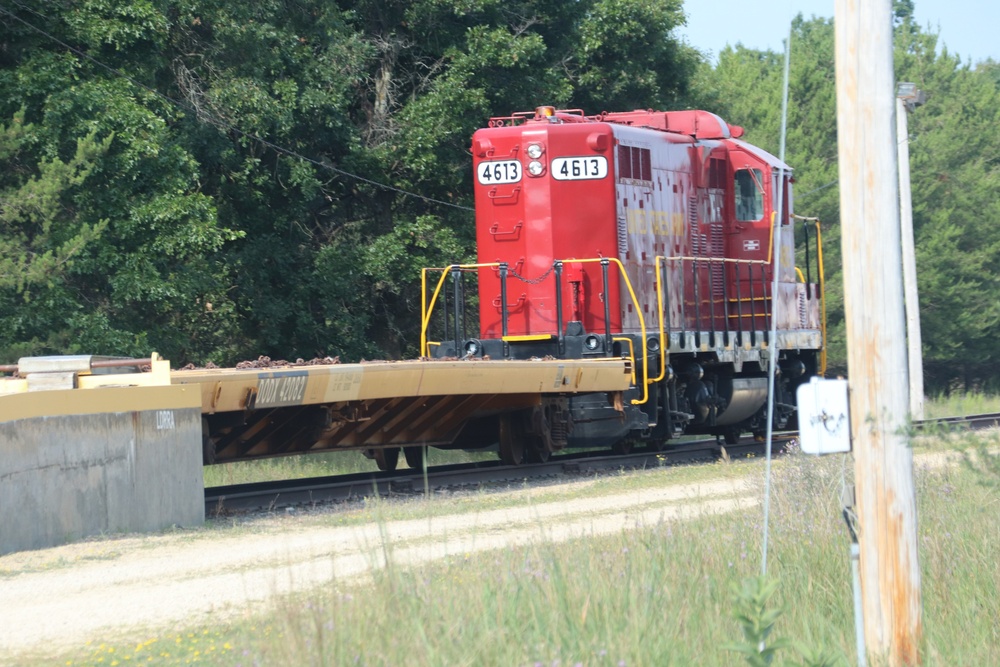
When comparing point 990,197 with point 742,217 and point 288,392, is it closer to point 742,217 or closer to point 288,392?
point 742,217

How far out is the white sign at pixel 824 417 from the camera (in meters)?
5.58

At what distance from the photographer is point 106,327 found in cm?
1599

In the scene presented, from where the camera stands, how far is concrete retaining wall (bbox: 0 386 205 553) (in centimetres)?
878

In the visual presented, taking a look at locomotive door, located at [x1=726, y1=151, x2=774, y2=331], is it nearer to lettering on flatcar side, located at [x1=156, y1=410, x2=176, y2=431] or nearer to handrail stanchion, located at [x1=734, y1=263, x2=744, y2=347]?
handrail stanchion, located at [x1=734, y1=263, x2=744, y2=347]

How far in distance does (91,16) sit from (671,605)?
547 inches

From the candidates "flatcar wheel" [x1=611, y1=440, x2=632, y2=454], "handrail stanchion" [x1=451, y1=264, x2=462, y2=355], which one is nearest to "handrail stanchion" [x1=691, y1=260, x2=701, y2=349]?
"flatcar wheel" [x1=611, y1=440, x2=632, y2=454]

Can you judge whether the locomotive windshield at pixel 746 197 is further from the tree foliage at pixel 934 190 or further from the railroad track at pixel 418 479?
the tree foliage at pixel 934 190

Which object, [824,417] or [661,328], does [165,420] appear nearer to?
[824,417]

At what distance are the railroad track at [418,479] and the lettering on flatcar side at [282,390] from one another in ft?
3.22

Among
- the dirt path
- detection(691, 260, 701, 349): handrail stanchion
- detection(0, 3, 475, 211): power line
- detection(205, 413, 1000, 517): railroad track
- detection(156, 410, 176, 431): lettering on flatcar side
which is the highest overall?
detection(0, 3, 475, 211): power line

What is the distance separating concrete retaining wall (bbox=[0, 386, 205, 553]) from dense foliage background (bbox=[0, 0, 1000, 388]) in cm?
630

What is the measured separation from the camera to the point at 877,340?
5633mm

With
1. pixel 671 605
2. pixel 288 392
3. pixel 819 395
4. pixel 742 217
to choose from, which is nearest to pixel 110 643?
pixel 671 605

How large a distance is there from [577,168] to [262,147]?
23.8 ft
